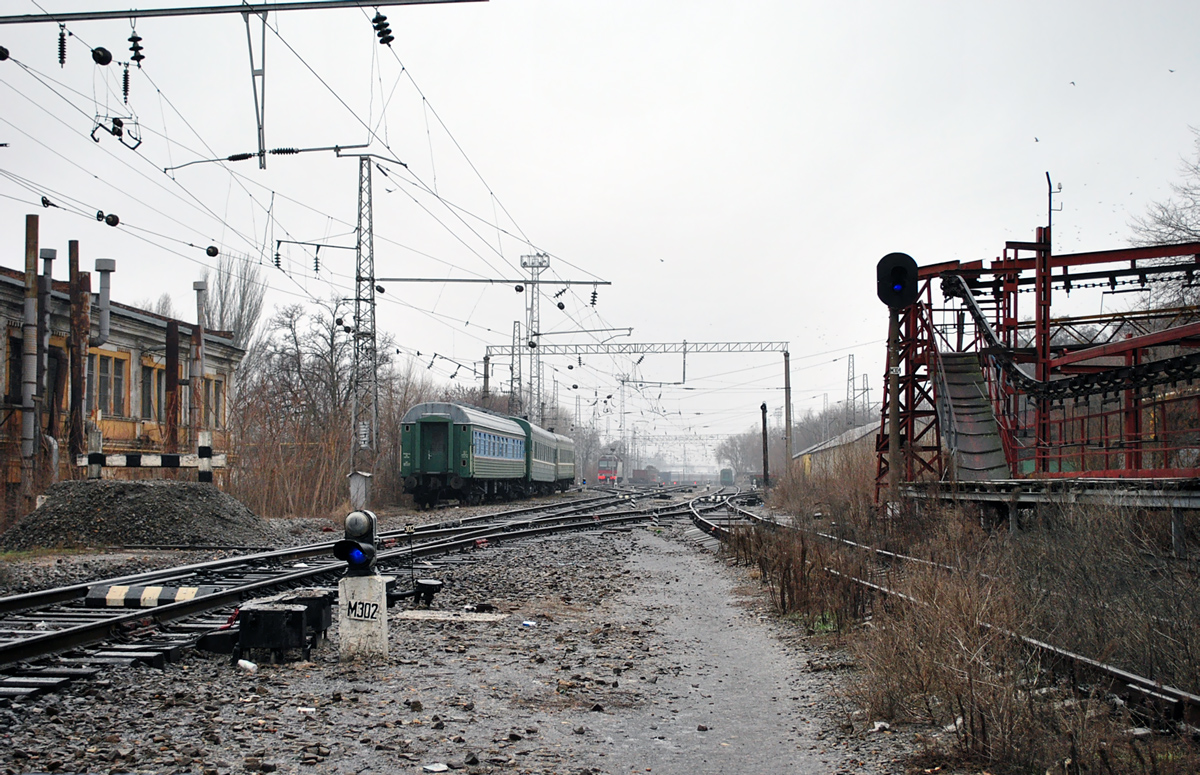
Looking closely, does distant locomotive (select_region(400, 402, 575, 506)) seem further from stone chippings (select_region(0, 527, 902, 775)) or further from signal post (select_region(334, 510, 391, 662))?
signal post (select_region(334, 510, 391, 662))

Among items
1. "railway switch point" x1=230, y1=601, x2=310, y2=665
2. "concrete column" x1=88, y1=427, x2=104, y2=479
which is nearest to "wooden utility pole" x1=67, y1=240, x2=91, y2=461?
"concrete column" x1=88, y1=427, x2=104, y2=479

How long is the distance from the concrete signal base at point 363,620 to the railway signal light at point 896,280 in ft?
27.6

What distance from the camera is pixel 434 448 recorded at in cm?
3328

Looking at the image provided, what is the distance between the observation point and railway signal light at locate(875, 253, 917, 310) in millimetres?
13242

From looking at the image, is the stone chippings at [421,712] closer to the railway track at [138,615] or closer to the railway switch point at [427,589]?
the railway track at [138,615]

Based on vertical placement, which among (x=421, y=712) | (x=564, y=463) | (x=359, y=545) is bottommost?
(x=421, y=712)

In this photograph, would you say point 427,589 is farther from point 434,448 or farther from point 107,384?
point 107,384

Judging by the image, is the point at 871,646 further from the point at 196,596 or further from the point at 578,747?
the point at 196,596

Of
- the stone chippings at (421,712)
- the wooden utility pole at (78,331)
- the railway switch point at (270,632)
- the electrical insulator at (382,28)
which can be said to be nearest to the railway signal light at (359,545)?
the railway switch point at (270,632)

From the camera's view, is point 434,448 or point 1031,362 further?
point 434,448

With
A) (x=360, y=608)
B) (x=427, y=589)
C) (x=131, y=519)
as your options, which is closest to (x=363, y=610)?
(x=360, y=608)

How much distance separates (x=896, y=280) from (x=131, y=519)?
44.4 feet

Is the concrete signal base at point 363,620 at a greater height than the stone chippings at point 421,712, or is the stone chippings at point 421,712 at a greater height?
the concrete signal base at point 363,620

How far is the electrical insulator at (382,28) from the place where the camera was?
12.5 meters
